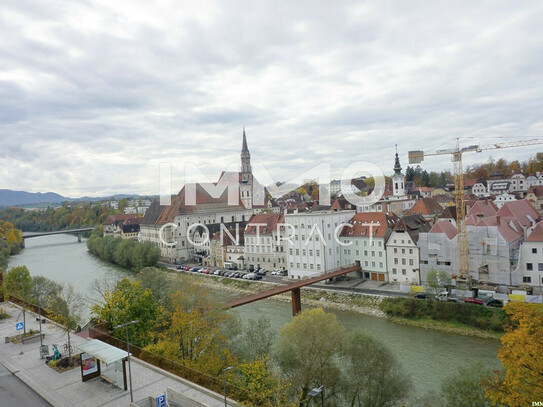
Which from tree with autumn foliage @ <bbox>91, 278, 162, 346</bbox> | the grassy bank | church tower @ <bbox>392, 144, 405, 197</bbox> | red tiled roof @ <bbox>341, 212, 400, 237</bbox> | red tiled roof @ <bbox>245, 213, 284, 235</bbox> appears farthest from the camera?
church tower @ <bbox>392, 144, 405, 197</bbox>

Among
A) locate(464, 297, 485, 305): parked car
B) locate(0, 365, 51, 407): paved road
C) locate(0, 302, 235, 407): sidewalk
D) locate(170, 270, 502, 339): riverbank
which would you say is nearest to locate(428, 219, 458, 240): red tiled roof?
locate(464, 297, 485, 305): parked car

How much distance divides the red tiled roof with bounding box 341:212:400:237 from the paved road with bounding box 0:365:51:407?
2271 centimetres

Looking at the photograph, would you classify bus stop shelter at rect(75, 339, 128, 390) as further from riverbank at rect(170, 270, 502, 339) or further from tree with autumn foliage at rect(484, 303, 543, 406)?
riverbank at rect(170, 270, 502, 339)

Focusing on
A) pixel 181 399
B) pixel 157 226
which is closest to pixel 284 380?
pixel 181 399

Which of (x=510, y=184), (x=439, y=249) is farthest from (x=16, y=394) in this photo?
(x=510, y=184)

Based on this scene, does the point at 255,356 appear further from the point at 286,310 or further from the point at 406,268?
the point at 406,268

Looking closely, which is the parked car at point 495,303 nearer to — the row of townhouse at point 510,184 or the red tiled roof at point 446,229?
the red tiled roof at point 446,229

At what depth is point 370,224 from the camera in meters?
28.9

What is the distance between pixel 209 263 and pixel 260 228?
8.11m

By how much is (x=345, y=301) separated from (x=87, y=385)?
17.2 metres

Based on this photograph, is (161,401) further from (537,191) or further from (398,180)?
(537,191)

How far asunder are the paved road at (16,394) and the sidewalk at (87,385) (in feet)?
0.38

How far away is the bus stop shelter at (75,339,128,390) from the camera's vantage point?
9828 mm

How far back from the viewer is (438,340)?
1861 centimetres
